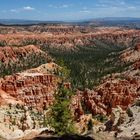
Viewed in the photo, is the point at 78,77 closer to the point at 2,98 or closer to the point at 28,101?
the point at 28,101

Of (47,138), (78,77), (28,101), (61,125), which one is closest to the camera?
(47,138)

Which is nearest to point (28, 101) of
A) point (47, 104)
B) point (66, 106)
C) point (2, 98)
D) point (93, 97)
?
point (47, 104)

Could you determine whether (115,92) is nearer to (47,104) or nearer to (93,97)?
(93,97)

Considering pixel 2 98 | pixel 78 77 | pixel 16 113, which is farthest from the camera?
pixel 78 77

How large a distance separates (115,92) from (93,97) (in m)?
6.79

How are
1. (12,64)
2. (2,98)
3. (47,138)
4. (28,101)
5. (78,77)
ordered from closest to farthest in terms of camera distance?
(47,138) < (2,98) < (28,101) < (78,77) < (12,64)

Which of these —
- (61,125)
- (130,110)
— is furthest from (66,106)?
(130,110)

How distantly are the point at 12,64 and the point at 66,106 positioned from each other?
146m

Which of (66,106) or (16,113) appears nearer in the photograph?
(66,106)

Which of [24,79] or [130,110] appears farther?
[24,79]

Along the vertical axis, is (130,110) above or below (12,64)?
above

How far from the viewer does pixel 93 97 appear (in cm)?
10794

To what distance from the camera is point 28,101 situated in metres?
102

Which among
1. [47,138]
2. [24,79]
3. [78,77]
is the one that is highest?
[47,138]
